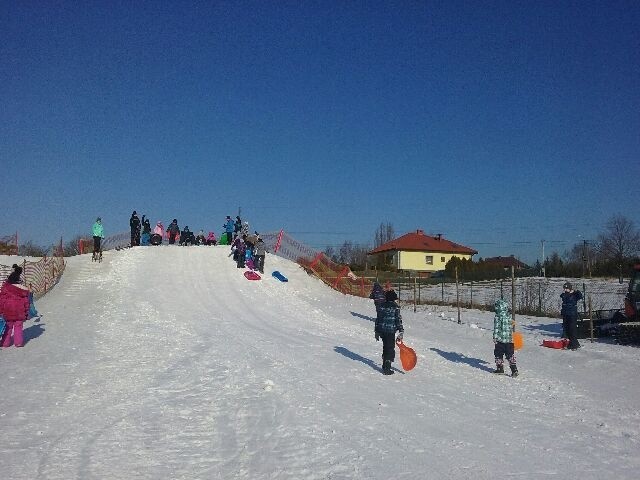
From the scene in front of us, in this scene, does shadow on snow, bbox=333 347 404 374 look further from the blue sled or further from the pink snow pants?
the blue sled

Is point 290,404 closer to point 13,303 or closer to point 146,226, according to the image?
point 13,303

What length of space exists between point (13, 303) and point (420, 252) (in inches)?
2909

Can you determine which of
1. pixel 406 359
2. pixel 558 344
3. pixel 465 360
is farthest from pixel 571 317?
pixel 406 359

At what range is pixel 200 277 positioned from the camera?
993 inches

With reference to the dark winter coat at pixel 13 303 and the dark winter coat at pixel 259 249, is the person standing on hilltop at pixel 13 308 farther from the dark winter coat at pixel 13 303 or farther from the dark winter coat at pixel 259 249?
the dark winter coat at pixel 259 249

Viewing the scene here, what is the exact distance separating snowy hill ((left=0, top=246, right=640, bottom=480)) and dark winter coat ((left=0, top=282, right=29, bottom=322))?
69 cm

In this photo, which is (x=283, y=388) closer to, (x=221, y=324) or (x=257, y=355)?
(x=257, y=355)

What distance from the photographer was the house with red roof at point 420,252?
81438mm

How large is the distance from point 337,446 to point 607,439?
352 cm

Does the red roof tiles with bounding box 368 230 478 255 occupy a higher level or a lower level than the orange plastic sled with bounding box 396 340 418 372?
higher

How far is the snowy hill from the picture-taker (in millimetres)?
6055

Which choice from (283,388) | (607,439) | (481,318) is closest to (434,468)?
(607,439)

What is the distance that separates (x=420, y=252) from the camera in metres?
82.6

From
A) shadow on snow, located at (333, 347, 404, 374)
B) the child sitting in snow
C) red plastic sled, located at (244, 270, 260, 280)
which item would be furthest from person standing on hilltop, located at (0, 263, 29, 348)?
red plastic sled, located at (244, 270, 260, 280)
